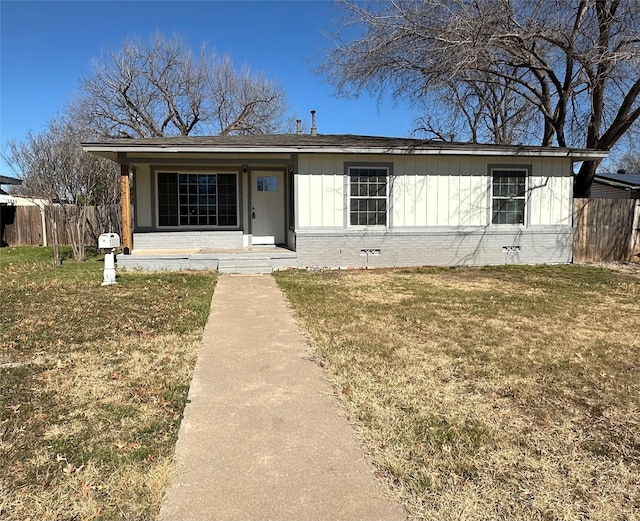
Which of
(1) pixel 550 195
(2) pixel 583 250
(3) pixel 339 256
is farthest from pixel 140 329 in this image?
(2) pixel 583 250

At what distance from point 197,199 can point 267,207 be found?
201 centimetres

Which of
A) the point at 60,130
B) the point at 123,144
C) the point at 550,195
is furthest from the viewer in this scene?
the point at 60,130

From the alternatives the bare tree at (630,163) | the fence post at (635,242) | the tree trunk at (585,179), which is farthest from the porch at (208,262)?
the bare tree at (630,163)

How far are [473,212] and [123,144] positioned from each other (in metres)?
9.07

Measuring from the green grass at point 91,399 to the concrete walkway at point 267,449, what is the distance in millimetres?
168

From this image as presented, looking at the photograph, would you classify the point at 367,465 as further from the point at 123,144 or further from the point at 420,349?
the point at 123,144

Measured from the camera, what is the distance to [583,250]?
1352 cm

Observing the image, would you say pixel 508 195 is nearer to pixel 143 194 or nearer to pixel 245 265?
pixel 245 265

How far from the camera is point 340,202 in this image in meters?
12.1

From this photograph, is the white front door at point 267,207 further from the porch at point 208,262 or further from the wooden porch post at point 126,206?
the wooden porch post at point 126,206

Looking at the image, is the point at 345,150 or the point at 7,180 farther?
the point at 7,180

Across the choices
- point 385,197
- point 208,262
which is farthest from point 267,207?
point 385,197

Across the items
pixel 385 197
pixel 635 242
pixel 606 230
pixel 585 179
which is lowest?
pixel 635 242

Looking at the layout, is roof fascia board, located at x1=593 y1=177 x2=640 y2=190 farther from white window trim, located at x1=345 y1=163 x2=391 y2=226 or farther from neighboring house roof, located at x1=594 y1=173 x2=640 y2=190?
white window trim, located at x1=345 y1=163 x2=391 y2=226
